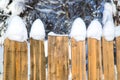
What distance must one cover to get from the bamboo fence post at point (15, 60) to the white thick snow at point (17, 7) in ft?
2.06

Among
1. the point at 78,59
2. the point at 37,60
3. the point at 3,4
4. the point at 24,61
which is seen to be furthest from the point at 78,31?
the point at 3,4

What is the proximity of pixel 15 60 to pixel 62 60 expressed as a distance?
19.8 inches

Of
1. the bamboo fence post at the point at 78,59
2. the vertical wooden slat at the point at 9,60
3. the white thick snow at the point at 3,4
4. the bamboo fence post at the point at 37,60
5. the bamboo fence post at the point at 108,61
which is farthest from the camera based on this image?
the white thick snow at the point at 3,4

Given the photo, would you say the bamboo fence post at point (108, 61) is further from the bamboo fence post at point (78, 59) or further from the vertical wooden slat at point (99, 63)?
the bamboo fence post at point (78, 59)

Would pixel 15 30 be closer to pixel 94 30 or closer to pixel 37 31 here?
pixel 37 31

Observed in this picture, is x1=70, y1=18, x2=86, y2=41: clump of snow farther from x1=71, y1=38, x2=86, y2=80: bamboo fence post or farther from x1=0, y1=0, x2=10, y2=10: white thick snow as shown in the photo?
x1=0, y1=0, x2=10, y2=10: white thick snow

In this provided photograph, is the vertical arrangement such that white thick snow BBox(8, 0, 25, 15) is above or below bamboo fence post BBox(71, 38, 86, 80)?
above

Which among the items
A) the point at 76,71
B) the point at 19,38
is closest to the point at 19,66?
the point at 19,38

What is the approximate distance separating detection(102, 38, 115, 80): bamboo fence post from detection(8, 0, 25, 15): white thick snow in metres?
1.06

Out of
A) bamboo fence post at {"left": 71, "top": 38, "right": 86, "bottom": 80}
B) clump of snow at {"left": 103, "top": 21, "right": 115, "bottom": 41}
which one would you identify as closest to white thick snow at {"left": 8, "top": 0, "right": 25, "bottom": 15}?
bamboo fence post at {"left": 71, "top": 38, "right": 86, "bottom": 80}

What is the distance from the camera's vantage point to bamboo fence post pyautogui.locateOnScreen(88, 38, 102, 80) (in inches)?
113

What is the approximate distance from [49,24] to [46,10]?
0.19 meters

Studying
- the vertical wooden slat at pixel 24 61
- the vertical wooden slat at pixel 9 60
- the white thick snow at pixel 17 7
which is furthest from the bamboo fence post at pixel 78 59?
the white thick snow at pixel 17 7

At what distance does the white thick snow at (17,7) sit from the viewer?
3.12 m
